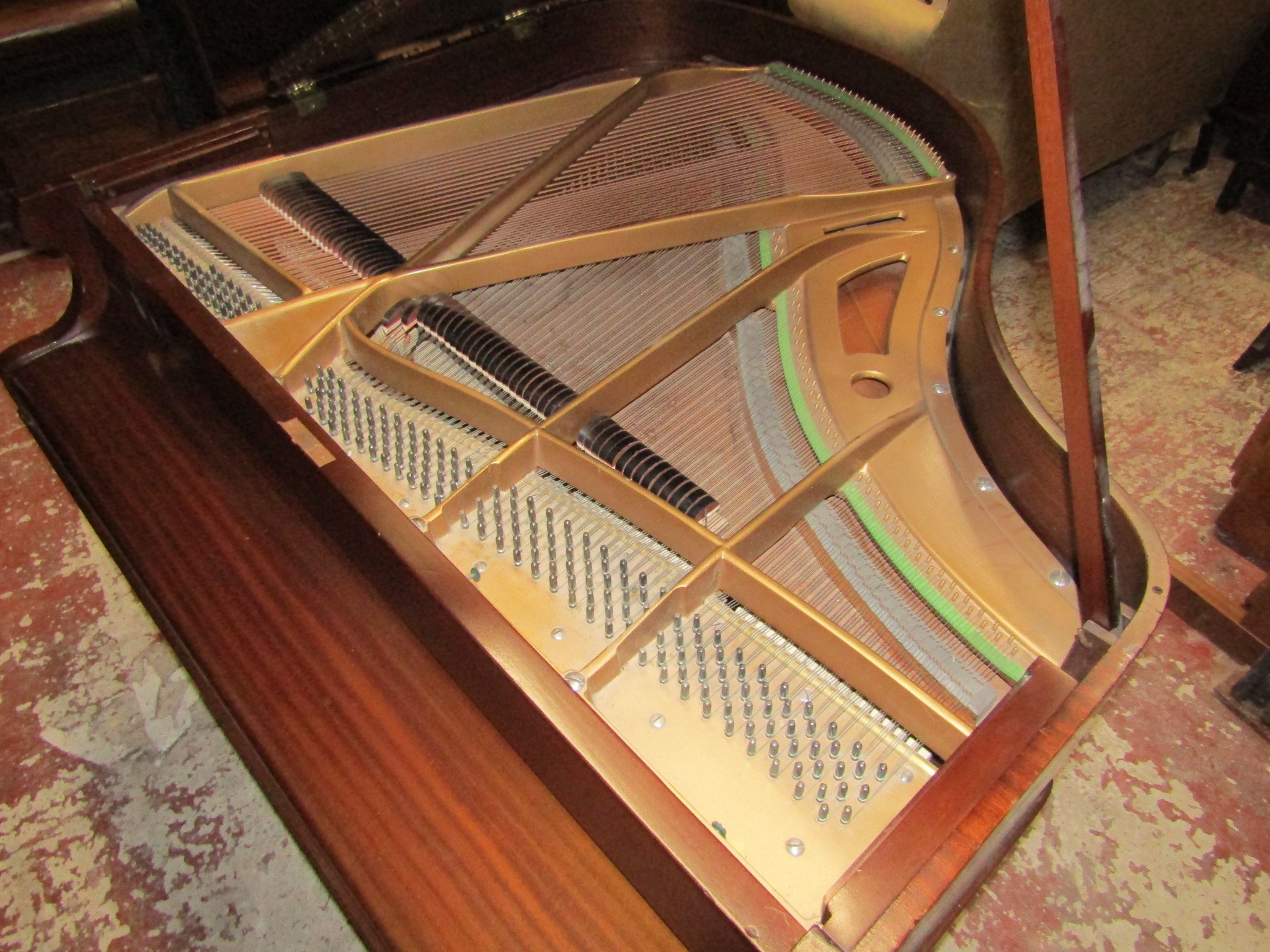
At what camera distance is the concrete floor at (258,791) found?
2.10 metres

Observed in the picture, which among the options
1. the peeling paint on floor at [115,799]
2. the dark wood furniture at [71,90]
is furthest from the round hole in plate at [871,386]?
the dark wood furniture at [71,90]

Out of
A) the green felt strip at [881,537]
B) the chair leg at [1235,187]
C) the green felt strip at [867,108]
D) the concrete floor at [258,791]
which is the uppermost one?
the green felt strip at [867,108]

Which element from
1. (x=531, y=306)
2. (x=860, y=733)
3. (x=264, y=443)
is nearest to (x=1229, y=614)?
(x=860, y=733)

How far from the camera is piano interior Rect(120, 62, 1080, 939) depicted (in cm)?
125

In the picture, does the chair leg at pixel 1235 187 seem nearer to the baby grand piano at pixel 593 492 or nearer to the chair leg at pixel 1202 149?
the chair leg at pixel 1202 149

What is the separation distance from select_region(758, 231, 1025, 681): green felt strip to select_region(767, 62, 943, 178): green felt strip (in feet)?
2.24

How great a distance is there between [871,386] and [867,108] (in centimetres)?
103

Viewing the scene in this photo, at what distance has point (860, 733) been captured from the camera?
1242mm

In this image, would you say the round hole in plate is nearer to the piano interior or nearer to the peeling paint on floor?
the piano interior

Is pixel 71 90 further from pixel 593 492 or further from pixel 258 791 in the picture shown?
pixel 593 492

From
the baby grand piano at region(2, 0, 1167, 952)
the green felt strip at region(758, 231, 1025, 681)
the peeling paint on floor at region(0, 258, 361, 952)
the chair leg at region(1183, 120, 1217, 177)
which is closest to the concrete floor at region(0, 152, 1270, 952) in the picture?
the peeling paint on floor at region(0, 258, 361, 952)

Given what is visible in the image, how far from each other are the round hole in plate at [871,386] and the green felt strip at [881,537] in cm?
12

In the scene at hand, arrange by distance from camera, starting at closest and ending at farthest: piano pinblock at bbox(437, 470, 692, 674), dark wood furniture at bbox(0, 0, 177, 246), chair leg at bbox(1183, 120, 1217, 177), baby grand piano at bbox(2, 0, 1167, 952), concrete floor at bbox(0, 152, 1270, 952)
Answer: baby grand piano at bbox(2, 0, 1167, 952)
piano pinblock at bbox(437, 470, 692, 674)
concrete floor at bbox(0, 152, 1270, 952)
dark wood furniture at bbox(0, 0, 177, 246)
chair leg at bbox(1183, 120, 1217, 177)

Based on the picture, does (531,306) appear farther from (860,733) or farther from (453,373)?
(860,733)
